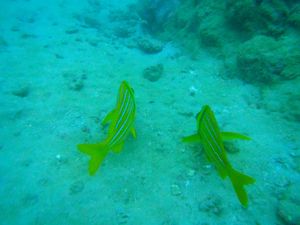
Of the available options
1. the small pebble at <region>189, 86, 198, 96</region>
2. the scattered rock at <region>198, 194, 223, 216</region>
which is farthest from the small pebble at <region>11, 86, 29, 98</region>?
the scattered rock at <region>198, 194, 223, 216</region>

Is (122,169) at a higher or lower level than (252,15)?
lower

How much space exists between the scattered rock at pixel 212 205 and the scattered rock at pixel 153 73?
4043mm

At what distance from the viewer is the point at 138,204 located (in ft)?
9.52

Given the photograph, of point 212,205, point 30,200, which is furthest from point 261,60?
point 30,200

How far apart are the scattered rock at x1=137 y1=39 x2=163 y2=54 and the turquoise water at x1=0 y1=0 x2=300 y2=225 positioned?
1.8 inches

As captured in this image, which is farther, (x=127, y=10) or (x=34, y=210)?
(x=127, y=10)

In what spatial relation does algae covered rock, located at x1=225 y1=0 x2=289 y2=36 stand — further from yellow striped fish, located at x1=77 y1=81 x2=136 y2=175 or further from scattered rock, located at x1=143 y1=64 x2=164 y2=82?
yellow striped fish, located at x1=77 y1=81 x2=136 y2=175

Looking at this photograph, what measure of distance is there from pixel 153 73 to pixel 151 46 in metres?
2.21

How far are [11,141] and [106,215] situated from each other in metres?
2.62

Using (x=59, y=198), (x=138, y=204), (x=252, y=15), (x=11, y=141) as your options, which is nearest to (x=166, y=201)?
(x=138, y=204)

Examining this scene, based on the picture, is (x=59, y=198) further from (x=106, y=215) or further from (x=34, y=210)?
(x=106, y=215)

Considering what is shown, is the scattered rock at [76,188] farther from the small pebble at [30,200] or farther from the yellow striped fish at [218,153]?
the yellow striped fish at [218,153]

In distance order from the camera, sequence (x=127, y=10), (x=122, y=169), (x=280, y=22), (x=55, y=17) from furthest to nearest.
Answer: (x=127, y=10) → (x=55, y=17) → (x=280, y=22) → (x=122, y=169)

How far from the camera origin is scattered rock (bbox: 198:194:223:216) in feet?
8.98
